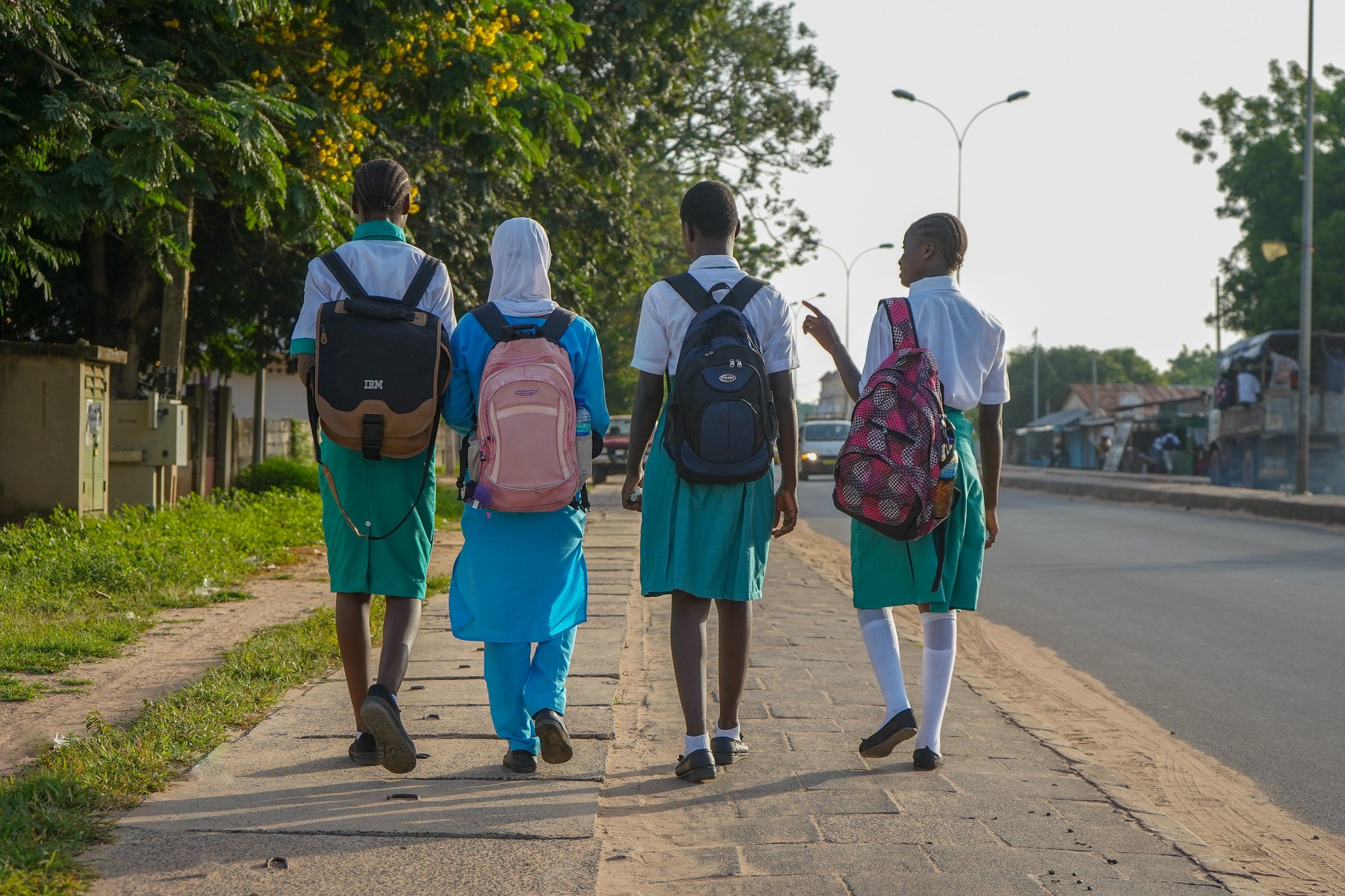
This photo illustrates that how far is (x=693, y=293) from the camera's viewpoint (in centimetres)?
415

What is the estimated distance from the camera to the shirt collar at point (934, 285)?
4.41 metres

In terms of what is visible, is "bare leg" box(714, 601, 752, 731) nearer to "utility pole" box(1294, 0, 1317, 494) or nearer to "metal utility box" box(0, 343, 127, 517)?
"metal utility box" box(0, 343, 127, 517)

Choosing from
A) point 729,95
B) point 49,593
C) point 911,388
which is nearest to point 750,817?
point 911,388

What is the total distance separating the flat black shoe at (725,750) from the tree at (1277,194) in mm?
35527

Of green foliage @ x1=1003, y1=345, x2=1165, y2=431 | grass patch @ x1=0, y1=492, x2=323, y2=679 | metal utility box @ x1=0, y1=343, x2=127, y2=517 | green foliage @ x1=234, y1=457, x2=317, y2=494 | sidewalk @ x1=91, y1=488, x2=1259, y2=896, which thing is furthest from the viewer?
green foliage @ x1=1003, y1=345, x2=1165, y2=431

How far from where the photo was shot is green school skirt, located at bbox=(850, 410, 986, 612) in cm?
424

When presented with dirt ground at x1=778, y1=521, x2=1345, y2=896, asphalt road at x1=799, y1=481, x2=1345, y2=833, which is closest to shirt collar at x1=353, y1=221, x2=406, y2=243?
dirt ground at x1=778, y1=521, x2=1345, y2=896

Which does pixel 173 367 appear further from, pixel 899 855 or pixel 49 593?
pixel 899 855

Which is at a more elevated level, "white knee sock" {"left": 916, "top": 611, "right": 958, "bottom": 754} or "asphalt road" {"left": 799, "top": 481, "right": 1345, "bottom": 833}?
"white knee sock" {"left": 916, "top": 611, "right": 958, "bottom": 754}

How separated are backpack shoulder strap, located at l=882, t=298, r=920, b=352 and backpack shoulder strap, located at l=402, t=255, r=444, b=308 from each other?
1439 mm

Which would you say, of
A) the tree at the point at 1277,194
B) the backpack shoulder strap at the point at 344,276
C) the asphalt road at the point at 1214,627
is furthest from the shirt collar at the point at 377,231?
the tree at the point at 1277,194

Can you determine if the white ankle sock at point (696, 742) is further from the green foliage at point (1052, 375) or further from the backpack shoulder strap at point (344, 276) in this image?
the green foliage at point (1052, 375)

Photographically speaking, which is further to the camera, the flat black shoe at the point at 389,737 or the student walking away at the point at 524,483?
the student walking away at the point at 524,483

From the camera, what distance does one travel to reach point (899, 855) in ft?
10.9
